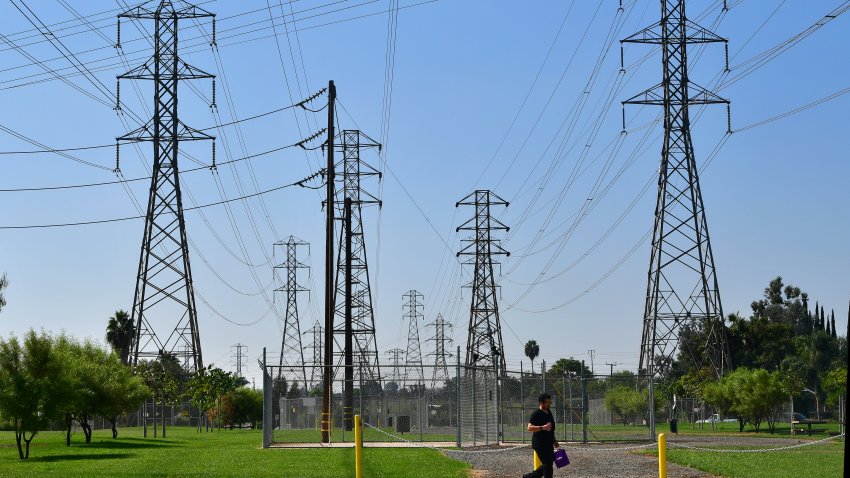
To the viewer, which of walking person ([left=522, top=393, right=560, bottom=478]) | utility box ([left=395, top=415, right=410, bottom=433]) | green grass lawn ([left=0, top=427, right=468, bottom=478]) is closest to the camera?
walking person ([left=522, top=393, right=560, bottom=478])

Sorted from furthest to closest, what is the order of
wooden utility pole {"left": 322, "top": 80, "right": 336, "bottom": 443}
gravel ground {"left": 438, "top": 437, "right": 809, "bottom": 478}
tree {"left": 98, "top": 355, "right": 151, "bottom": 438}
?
tree {"left": 98, "top": 355, "right": 151, "bottom": 438}
wooden utility pole {"left": 322, "top": 80, "right": 336, "bottom": 443}
gravel ground {"left": 438, "top": 437, "right": 809, "bottom": 478}

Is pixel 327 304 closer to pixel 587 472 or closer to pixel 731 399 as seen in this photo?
pixel 587 472

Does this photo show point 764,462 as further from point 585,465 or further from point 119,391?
point 119,391

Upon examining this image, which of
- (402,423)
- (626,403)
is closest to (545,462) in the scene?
(402,423)

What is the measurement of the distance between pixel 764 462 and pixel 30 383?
20.2m

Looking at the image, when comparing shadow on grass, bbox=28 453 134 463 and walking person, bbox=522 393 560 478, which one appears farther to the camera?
shadow on grass, bbox=28 453 134 463

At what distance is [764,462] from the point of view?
2822 centimetres

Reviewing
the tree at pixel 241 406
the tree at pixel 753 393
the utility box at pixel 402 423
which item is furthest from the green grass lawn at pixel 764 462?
the tree at pixel 241 406

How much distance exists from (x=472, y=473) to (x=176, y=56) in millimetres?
34579

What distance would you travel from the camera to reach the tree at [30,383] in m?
34.0

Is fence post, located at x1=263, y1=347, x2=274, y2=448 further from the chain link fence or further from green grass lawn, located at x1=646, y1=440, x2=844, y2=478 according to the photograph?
green grass lawn, located at x1=646, y1=440, x2=844, y2=478

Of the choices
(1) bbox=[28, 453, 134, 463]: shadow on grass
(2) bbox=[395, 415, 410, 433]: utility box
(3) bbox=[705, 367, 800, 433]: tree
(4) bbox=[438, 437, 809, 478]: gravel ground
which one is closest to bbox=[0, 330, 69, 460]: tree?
(1) bbox=[28, 453, 134, 463]: shadow on grass

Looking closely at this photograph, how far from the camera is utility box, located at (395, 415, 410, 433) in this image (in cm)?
4962

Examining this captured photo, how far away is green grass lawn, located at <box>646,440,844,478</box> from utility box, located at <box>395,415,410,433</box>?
56.0ft
